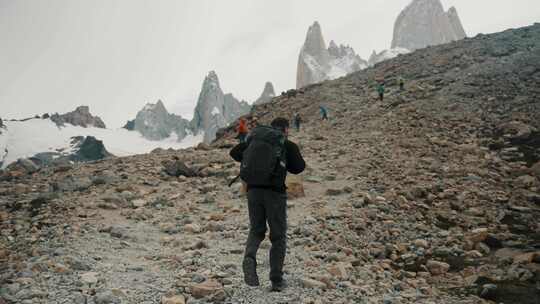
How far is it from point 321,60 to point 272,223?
17789 centimetres

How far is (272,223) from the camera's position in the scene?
6660mm

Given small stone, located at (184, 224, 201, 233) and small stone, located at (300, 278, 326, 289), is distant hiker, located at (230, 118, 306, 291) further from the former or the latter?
small stone, located at (184, 224, 201, 233)

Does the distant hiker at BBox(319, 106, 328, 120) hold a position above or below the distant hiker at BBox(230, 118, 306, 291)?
above

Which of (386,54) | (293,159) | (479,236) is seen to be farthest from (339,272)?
(386,54)

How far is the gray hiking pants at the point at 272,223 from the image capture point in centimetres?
663

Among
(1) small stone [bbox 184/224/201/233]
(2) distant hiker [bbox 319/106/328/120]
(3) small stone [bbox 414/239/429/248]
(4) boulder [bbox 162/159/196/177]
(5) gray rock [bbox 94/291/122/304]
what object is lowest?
(3) small stone [bbox 414/239/429/248]

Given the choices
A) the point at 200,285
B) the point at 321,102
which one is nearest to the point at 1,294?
the point at 200,285

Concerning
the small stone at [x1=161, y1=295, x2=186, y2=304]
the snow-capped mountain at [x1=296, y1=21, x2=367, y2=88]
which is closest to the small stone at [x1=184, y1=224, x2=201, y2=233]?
the small stone at [x1=161, y1=295, x2=186, y2=304]

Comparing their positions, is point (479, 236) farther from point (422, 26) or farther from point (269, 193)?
point (422, 26)

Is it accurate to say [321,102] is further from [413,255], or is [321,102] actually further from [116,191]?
[413,255]

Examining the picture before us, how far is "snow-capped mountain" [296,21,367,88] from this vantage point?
545 feet

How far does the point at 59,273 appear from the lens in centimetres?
704

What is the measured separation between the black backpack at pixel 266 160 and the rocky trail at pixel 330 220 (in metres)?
1.62

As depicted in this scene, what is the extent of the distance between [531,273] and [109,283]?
261 inches
